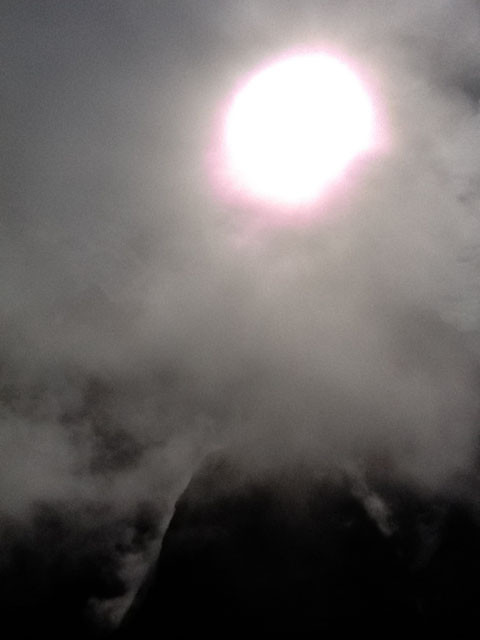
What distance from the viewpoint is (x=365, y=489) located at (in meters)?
91.2

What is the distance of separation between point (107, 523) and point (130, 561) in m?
10.7

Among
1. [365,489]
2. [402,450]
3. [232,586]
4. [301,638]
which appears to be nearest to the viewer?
[301,638]

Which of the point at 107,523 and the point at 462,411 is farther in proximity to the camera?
the point at 462,411

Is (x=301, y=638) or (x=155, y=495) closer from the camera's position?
(x=301, y=638)

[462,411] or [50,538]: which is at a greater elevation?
Result: [462,411]

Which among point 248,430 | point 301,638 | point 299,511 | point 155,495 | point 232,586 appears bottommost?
point 301,638

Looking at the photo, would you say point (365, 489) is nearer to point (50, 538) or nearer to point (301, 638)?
point (301, 638)

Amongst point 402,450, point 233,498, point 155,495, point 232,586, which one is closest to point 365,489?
point 402,450

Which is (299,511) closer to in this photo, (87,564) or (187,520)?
(187,520)

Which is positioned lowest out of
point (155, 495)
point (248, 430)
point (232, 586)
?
point (232, 586)

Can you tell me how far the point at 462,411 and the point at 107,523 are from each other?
257 feet

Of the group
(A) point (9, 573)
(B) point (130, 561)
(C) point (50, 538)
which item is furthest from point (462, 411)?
(A) point (9, 573)

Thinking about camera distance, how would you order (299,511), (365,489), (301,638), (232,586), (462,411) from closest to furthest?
(301,638) < (232,586) < (299,511) < (365,489) < (462,411)

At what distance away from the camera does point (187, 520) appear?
283 ft
